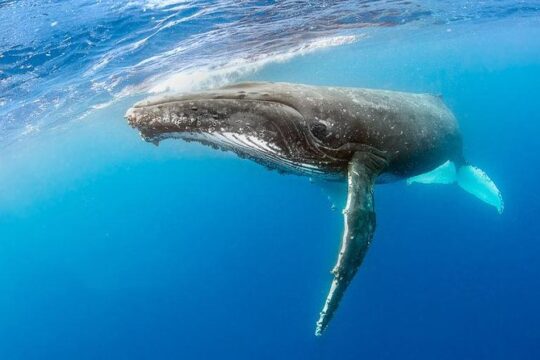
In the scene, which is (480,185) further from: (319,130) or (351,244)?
(351,244)

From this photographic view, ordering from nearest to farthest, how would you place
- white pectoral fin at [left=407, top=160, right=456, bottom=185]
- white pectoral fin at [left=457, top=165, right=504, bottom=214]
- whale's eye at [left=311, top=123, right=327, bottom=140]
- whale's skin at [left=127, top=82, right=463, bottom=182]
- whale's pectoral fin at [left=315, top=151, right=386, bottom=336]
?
whale's pectoral fin at [left=315, top=151, right=386, bottom=336] → whale's skin at [left=127, top=82, right=463, bottom=182] → whale's eye at [left=311, top=123, right=327, bottom=140] → white pectoral fin at [left=407, top=160, right=456, bottom=185] → white pectoral fin at [left=457, top=165, right=504, bottom=214]

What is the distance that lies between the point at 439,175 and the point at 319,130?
5338mm

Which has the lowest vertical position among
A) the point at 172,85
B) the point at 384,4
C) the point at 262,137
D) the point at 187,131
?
the point at 172,85

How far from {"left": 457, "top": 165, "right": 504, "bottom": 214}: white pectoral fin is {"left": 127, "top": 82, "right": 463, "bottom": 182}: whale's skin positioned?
599cm

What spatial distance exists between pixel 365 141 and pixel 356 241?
1.56 metres

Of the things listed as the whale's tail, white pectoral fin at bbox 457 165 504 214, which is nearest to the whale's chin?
the whale's tail

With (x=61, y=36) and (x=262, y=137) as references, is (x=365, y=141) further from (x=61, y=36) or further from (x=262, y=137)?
(x=61, y=36)

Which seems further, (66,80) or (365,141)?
(66,80)

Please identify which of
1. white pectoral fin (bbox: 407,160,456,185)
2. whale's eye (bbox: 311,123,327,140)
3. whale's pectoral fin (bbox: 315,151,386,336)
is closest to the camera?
whale's pectoral fin (bbox: 315,151,386,336)

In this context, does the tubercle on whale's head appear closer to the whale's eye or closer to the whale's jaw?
the whale's jaw

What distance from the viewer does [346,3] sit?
17.7 m

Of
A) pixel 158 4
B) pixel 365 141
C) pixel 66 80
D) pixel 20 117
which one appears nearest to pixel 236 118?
pixel 365 141

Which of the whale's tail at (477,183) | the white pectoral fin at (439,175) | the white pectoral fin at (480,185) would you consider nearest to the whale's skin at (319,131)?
the white pectoral fin at (439,175)

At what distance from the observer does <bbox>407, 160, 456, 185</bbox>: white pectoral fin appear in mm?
8297
